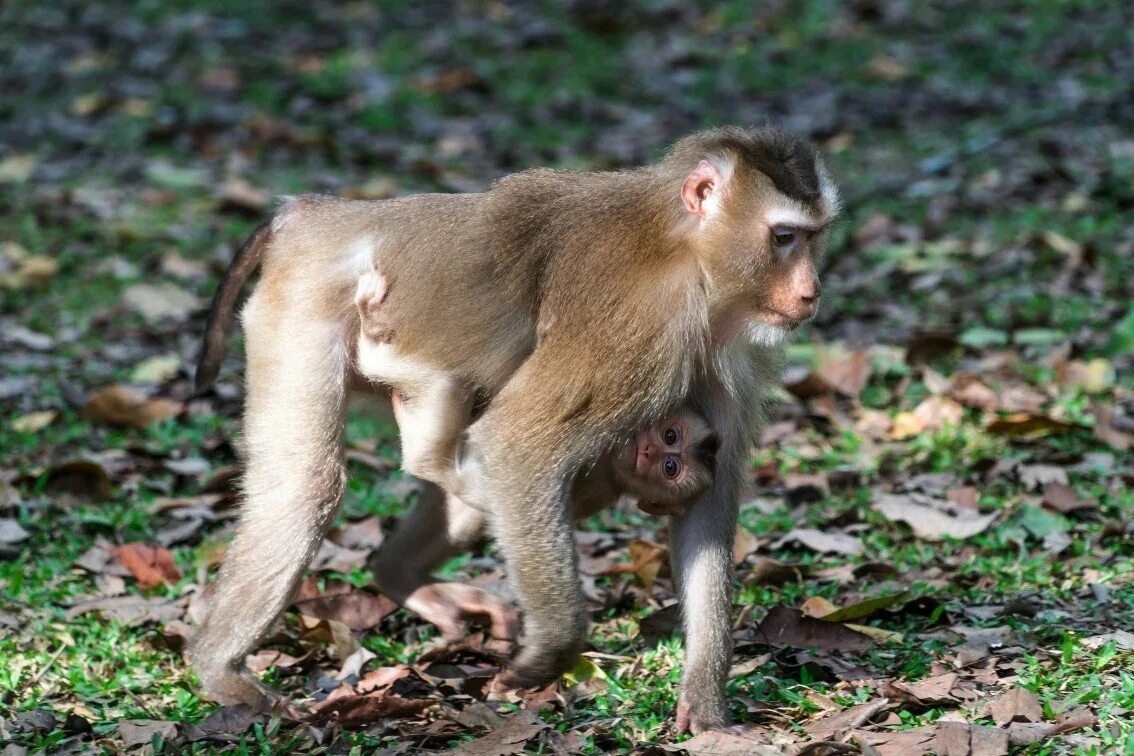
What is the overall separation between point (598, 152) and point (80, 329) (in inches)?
166

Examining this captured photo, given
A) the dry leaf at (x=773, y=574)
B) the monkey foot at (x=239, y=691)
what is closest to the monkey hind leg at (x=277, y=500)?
the monkey foot at (x=239, y=691)

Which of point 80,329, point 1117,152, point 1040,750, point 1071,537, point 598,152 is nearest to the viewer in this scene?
point 1040,750

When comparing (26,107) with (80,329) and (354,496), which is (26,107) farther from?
(354,496)

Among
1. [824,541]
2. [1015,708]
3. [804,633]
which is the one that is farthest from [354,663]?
[1015,708]

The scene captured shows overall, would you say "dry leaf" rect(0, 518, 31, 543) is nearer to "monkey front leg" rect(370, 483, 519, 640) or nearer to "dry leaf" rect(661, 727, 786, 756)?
"monkey front leg" rect(370, 483, 519, 640)

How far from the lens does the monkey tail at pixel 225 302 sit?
514 centimetres

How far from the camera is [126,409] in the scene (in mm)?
6910

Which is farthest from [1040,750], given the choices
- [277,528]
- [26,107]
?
[26,107]

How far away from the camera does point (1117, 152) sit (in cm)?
998

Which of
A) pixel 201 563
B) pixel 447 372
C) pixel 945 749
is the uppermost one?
pixel 447 372

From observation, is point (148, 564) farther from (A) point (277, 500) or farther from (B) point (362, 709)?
(B) point (362, 709)

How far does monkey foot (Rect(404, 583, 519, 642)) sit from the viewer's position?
5.11 meters

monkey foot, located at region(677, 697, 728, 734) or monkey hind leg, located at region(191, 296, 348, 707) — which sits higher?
monkey hind leg, located at region(191, 296, 348, 707)

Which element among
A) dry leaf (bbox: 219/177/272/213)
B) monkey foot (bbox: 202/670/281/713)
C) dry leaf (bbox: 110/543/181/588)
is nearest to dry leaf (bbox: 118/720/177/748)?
monkey foot (bbox: 202/670/281/713)
